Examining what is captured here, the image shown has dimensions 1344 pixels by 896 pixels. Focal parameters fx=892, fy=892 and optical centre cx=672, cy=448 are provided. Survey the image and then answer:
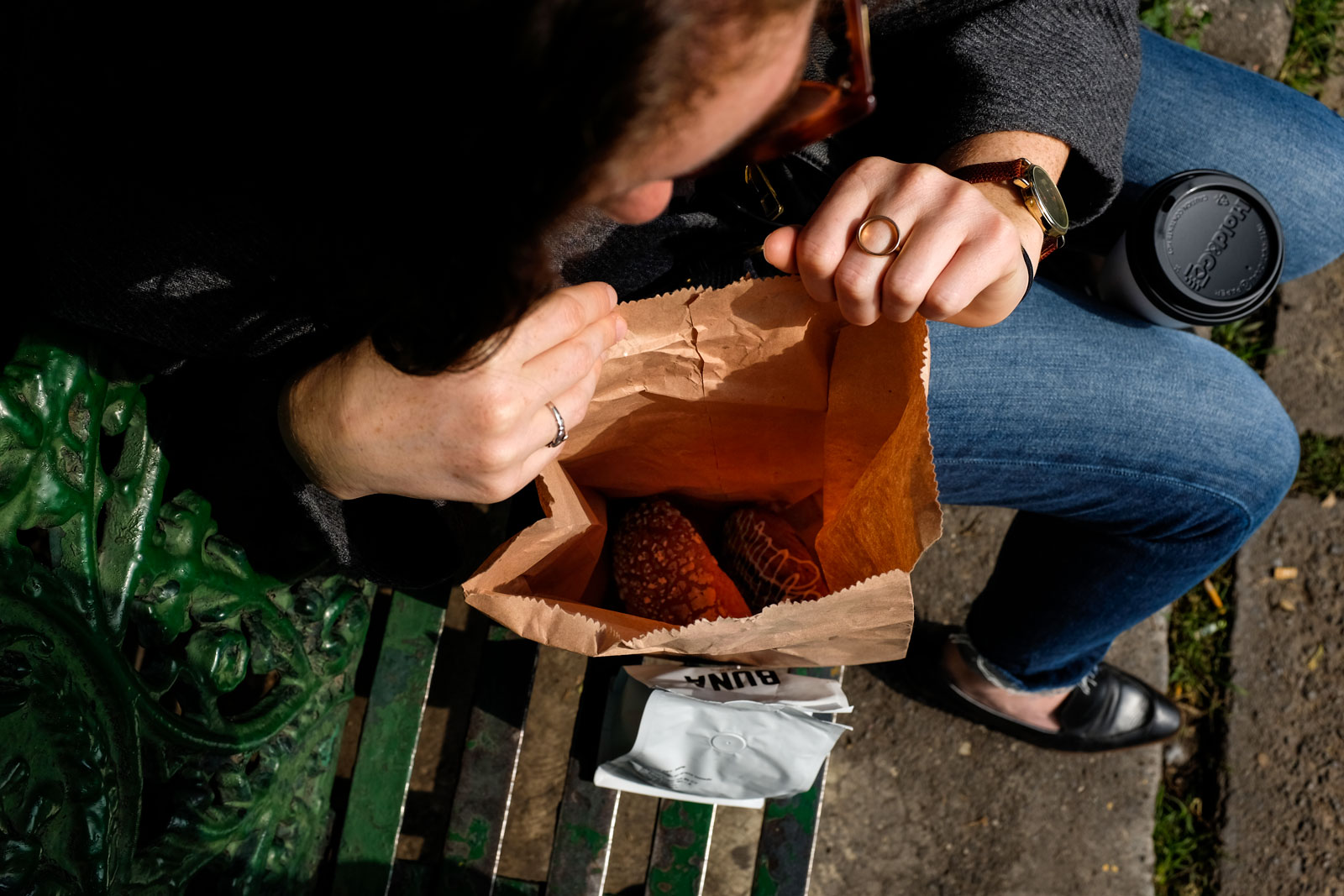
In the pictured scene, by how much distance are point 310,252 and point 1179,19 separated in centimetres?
225

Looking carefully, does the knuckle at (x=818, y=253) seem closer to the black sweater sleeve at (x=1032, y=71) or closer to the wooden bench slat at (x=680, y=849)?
the black sweater sleeve at (x=1032, y=71)

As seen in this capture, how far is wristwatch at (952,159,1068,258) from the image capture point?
37.8 inches

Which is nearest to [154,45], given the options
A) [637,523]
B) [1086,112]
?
[637,523]

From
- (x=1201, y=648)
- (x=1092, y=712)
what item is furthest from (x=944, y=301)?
(x=1201, y=648)

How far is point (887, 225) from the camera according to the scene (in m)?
0.85

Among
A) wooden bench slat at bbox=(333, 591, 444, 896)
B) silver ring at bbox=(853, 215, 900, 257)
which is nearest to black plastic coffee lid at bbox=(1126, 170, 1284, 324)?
silver ring at bbox=(853, 215, 900, 257)

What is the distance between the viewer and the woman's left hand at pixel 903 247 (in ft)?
2.72

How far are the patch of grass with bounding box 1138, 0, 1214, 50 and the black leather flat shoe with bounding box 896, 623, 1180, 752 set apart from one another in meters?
1.51

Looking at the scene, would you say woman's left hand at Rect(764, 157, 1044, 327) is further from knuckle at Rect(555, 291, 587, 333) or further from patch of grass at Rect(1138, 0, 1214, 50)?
patch of grass at Rect(1138, 0, 1214, 50)

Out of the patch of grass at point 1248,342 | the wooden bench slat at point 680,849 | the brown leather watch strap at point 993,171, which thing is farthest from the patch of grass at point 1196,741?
the brown leather watch strap at point 993,171

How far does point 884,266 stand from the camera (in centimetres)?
83

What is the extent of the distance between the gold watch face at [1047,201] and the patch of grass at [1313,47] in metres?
1.69

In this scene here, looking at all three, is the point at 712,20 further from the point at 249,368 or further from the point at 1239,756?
the point at 1239,756

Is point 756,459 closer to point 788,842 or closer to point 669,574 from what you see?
point 669,574
